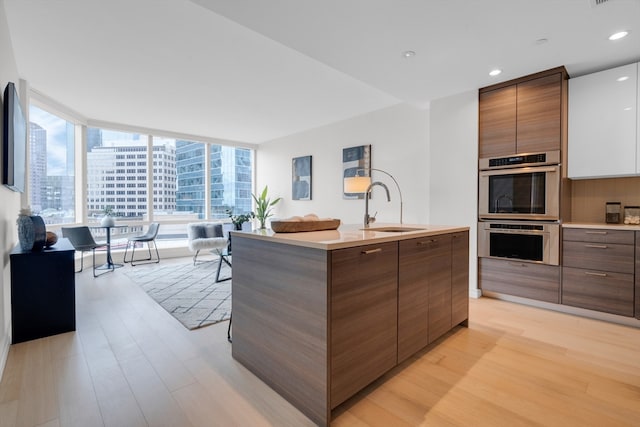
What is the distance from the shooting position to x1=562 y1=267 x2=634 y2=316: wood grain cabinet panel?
2.57 meters

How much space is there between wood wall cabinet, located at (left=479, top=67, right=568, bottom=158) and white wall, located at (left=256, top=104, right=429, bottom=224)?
94 centimetres

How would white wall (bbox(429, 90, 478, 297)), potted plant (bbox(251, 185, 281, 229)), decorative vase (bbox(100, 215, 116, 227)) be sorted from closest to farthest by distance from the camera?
white wall (bbox(429, 90, 478, 297)) < decorative vase (bbox(100, 215, 116, 227)) < potted plant (bbox(251, 185, 281, 229))

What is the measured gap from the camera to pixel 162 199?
6031mm

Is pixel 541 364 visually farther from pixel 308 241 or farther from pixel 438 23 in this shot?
pixel 438 23

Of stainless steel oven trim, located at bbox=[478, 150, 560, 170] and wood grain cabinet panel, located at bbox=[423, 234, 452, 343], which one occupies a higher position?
stainless steel oven trim, located at bbox=[478, 150, 560, 170]

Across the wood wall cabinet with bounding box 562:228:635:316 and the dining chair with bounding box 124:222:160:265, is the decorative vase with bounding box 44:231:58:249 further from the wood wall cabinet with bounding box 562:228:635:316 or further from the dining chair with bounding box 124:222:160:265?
the wood wall cabinet with bounding box 562:228:635:316

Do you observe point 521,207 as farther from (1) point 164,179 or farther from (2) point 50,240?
(1) point 164,179

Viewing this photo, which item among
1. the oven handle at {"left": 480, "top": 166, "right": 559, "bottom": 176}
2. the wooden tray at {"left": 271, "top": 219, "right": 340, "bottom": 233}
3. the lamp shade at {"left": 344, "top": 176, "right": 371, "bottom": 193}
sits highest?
the oven handle at {"left": 480, "top": 166, "right": 559, "bottom": 176}

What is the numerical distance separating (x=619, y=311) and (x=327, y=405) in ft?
9.42

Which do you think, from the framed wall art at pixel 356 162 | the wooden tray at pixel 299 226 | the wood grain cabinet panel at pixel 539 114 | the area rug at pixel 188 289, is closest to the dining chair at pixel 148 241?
the area rug at pixel 188 289

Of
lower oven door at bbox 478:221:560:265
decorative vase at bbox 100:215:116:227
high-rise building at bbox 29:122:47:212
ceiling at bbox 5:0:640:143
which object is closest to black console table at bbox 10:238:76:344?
ceiling at bbox 5:0:640:143

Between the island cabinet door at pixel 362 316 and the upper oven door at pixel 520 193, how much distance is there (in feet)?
6.94

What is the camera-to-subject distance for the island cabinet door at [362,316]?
1385 millimetres

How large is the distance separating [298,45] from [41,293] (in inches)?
111
